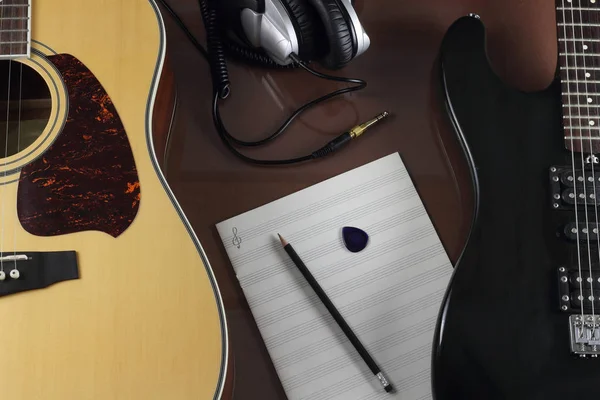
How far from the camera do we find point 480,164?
29.8 inches

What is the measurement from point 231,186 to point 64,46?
0.26 metres

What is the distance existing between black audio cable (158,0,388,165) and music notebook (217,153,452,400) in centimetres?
5

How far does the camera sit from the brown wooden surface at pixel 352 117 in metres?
0.81

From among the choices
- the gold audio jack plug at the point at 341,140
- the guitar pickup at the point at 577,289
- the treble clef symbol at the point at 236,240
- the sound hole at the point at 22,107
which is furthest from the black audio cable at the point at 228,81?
the guitar pickup at the point at 577,289

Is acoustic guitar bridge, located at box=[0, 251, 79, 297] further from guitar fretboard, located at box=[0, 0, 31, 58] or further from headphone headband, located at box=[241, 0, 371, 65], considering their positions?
headphone headband, located at box=[241, 0, 371, 65]

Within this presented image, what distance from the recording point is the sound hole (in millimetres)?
751

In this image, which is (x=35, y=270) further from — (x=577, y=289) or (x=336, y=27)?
(x=577, y=289)

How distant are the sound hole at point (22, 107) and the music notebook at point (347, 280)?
0.25 m

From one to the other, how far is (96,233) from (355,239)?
0.31 meters

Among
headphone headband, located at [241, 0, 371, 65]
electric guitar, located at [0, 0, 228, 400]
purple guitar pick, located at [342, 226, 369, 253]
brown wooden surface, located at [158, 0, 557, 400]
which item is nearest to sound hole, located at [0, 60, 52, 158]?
electric guitar, located at [0, 0, 228, 400]

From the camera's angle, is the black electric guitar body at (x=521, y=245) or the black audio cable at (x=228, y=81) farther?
the black audio cable at (x=228, y=81)

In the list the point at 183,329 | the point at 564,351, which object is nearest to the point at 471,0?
the point at 564,351

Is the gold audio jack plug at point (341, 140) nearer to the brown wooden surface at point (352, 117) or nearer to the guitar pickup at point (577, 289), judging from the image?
the brown wooden surface at point (352, 117)

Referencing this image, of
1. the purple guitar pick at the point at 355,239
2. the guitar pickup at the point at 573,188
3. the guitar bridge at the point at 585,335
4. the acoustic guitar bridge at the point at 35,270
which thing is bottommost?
the guitar bridge at the point at 585,335
